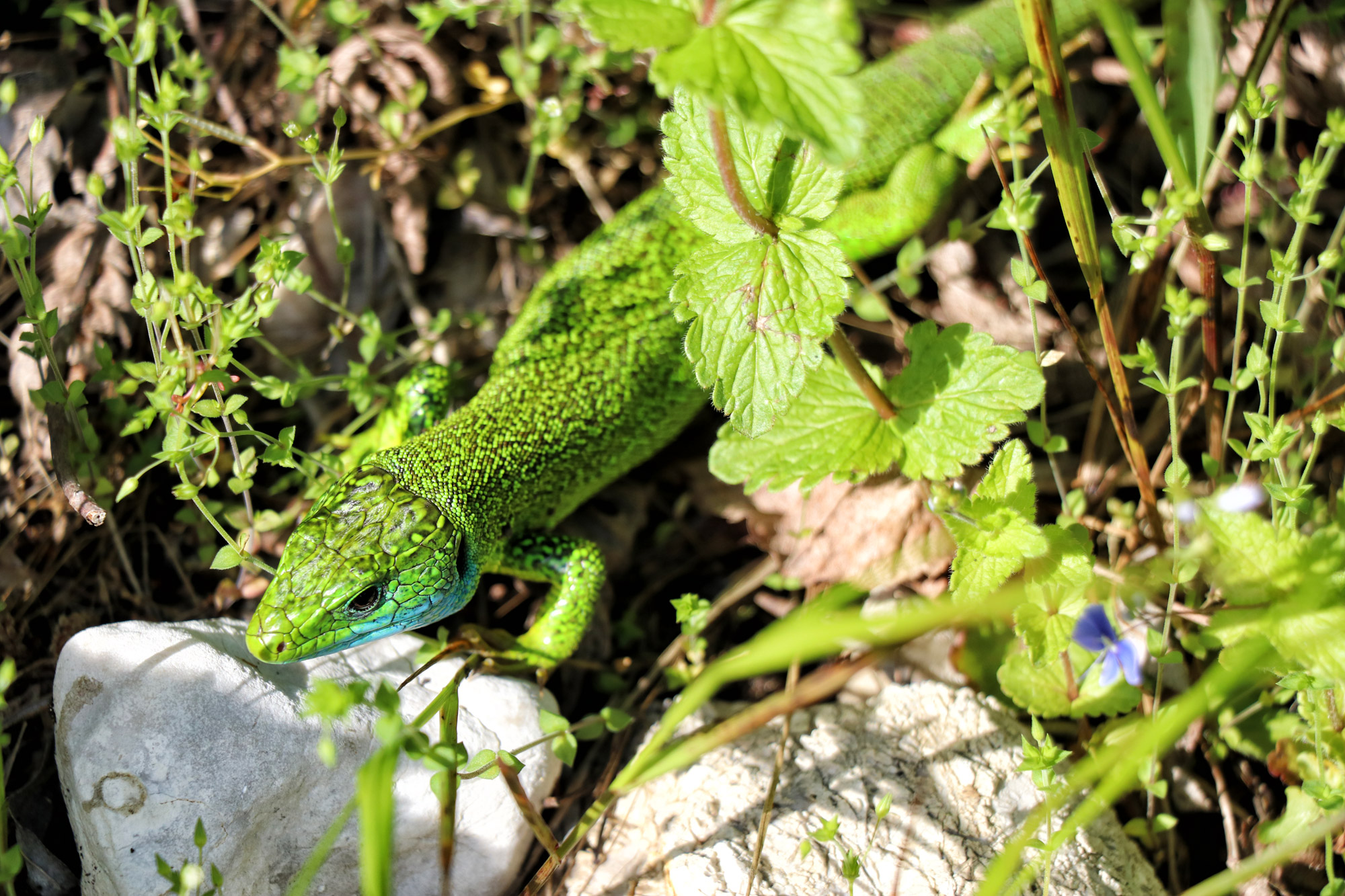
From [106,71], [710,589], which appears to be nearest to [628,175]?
[710,589]

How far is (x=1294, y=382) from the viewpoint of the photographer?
3574 millimetres

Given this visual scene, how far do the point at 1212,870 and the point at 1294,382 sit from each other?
1870 millimetres

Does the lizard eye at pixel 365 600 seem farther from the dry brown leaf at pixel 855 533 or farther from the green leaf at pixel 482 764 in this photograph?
the dry brown leaf at pixel 855 533

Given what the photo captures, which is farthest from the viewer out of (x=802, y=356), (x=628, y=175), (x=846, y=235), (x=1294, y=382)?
(x=628, y=175)

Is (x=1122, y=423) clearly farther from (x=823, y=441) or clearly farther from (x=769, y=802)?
(x=769, y=802)

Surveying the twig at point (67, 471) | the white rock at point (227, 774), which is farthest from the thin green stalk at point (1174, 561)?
the twig at point (67, 471)

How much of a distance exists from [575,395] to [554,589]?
74cm

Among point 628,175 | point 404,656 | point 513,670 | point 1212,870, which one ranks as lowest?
point 1212,870

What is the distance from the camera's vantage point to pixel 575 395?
3.46 m

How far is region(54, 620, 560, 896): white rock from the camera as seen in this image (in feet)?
8.14

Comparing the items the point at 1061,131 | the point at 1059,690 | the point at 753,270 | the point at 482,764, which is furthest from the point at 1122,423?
the point at 482,764

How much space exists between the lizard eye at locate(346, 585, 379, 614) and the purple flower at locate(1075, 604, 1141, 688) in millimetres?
2127

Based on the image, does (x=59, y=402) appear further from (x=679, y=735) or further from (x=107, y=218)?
(x=679, y=735)

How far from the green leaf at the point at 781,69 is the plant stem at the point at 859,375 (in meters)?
0.71
